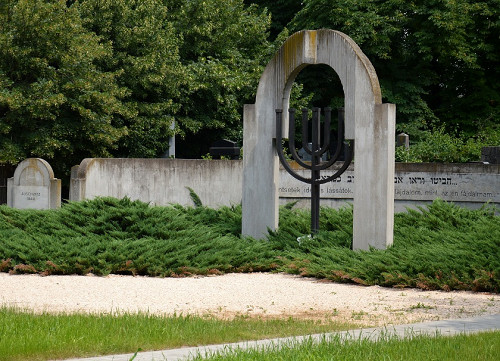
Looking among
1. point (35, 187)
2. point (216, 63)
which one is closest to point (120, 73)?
point (216, 63)

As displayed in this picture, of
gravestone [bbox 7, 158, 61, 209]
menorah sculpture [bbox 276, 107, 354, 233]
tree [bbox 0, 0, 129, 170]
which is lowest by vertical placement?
gravestone [bbox 7, 158, 61, 209]

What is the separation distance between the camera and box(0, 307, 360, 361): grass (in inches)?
283

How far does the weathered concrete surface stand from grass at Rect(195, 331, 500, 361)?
14.5m

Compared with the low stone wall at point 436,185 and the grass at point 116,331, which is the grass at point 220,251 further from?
the low stone wall at point 436,185

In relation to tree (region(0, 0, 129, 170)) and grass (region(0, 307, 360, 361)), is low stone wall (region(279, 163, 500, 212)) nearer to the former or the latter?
tree (region(0, 0, 129, 170))

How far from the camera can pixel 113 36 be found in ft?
101

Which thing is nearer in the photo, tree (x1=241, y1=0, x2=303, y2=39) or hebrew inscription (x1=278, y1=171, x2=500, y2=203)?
hebrew inscription (x1=278, y1=171, x2=500, y2=203)

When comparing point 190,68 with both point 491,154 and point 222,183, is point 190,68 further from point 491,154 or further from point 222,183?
point 491,154

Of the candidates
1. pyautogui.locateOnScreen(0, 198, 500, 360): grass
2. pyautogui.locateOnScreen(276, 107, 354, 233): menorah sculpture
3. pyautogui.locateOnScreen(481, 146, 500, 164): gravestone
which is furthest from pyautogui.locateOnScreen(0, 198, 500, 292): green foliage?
pyautogui.locateOnScreen(481, 146, 500, 164): gravestone

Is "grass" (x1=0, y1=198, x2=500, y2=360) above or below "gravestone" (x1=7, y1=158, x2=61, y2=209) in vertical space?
below

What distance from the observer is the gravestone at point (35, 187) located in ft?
70.9

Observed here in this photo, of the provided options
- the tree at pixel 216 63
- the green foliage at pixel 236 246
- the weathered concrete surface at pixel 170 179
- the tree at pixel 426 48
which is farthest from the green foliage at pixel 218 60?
the green foliage at pixel 236 246

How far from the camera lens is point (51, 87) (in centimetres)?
2652

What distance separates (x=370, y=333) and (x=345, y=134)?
743cm
